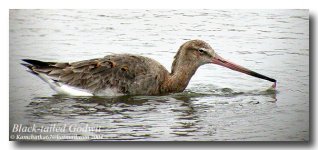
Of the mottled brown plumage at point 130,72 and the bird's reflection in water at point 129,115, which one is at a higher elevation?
the mottled brown plumage at point 130,72

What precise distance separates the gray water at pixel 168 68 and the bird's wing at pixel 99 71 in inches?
2.6

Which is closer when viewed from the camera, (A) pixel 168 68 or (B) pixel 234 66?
(B) pixel 234 66

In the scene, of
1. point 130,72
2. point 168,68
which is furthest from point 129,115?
point 168,68

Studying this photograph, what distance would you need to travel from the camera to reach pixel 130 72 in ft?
51.4

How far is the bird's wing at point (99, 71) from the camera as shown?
50.9ft

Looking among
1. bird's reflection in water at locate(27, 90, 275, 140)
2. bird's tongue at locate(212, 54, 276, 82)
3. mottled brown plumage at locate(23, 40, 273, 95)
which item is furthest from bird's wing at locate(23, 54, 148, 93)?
bird's tongue at locate(212, 54, 276, 82)

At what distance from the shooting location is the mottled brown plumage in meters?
15.5

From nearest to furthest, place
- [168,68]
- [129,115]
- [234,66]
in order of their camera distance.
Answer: [129,115], [234,66], [168,68]

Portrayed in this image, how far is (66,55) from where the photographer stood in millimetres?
15594

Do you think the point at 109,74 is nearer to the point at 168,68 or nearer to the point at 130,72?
the point at 130,72

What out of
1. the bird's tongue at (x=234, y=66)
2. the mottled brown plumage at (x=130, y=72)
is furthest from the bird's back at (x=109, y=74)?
the bird's tongue at (x=234, y=66)

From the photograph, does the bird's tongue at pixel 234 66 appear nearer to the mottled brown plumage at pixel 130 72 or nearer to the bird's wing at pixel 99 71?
the mottled brown plumage at pixel 130 72

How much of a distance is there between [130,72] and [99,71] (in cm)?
28

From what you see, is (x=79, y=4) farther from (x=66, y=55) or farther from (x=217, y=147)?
(x=217, y=147)
